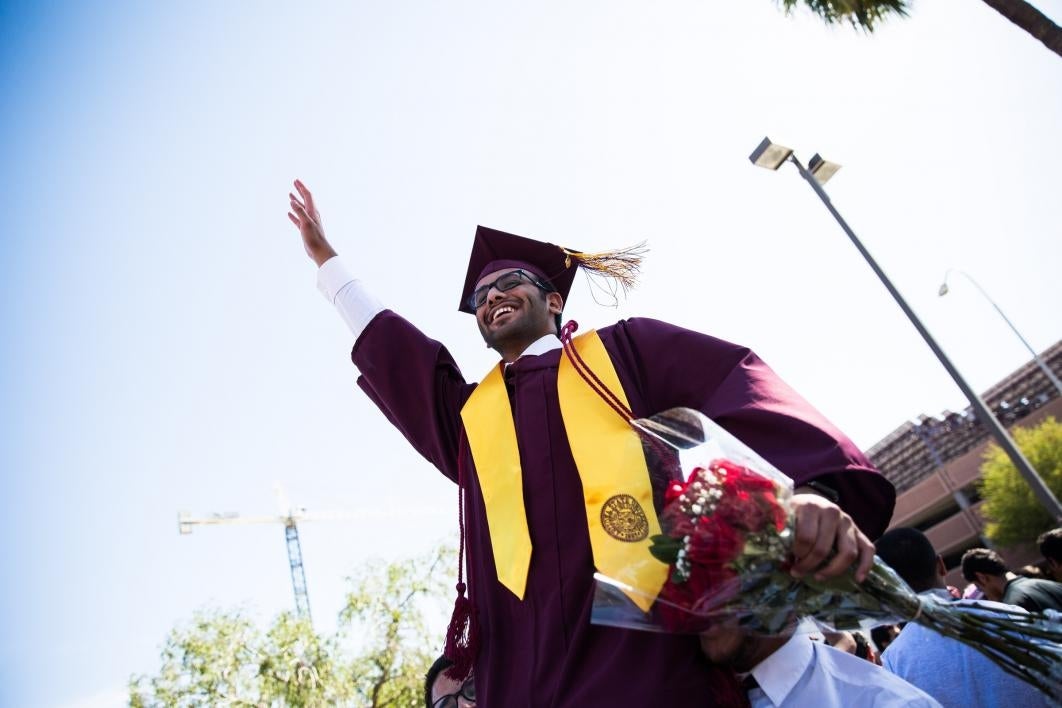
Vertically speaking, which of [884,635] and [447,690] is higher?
[447,690]

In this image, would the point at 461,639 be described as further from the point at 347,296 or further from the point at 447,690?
the point at 347,296

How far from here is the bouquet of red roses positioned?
1.31 m

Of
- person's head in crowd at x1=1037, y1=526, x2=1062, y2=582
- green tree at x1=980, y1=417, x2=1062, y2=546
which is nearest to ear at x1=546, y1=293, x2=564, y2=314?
person's head in crowd at x1=1037, y1=526, x2=1062, y2=582

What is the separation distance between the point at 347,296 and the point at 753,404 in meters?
1.61

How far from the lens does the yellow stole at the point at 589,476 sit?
1.54 metres

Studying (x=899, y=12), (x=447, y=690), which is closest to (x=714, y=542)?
(x=447, y=690)

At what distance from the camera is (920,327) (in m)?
6.85

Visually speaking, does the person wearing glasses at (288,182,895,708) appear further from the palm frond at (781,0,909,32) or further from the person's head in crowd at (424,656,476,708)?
the palm frond at (781,0,909,32)

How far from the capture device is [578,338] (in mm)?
2229

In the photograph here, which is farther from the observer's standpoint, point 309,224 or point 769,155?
point 769,155

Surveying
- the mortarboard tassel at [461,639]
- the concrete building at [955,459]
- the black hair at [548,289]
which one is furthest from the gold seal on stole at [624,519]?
the concrete building at [955,459]

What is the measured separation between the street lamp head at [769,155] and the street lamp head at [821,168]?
321 millimetres

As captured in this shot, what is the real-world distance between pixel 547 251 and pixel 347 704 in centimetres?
1885

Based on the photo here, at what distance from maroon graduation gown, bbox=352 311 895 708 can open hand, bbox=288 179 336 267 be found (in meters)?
0.58
